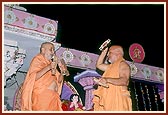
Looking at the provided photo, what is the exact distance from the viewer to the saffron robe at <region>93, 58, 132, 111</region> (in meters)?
3.67

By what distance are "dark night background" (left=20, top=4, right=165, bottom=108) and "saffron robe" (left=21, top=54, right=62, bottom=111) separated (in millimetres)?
222

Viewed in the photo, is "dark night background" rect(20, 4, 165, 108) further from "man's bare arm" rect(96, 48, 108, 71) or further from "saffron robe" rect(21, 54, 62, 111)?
"saffron robe" rect(21, 54, 62, 111)

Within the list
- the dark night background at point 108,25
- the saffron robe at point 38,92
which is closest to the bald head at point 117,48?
the dark night background at point 108,25

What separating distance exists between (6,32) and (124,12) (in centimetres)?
110

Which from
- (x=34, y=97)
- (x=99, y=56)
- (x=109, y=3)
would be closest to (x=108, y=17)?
(x=109, y=3)

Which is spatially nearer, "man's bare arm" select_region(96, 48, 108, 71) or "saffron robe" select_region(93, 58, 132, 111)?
"saffron robe" select_region(93, 58, 132, 111)

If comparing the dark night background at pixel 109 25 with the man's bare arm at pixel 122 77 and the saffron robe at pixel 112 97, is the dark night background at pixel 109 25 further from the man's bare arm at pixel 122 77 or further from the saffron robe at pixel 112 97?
the saffron robe at pixel 112 97

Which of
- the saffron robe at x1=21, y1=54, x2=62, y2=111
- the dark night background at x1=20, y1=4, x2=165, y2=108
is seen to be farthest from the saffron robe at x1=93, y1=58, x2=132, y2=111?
the saffron robe at x1=21, y1=54, x2=62, y2=111

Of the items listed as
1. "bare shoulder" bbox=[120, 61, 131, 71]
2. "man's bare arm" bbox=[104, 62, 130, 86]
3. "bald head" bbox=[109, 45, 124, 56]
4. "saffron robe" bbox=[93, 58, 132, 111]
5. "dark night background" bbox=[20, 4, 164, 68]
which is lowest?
"saffron robe" bbox=[93, 58, 132, 111]

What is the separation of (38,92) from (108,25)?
2.95ft

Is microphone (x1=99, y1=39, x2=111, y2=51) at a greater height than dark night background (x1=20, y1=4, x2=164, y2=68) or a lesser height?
lesser

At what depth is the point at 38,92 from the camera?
3.63 meters

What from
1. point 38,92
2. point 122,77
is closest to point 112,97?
point 122,77

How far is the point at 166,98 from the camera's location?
12.4 feet
